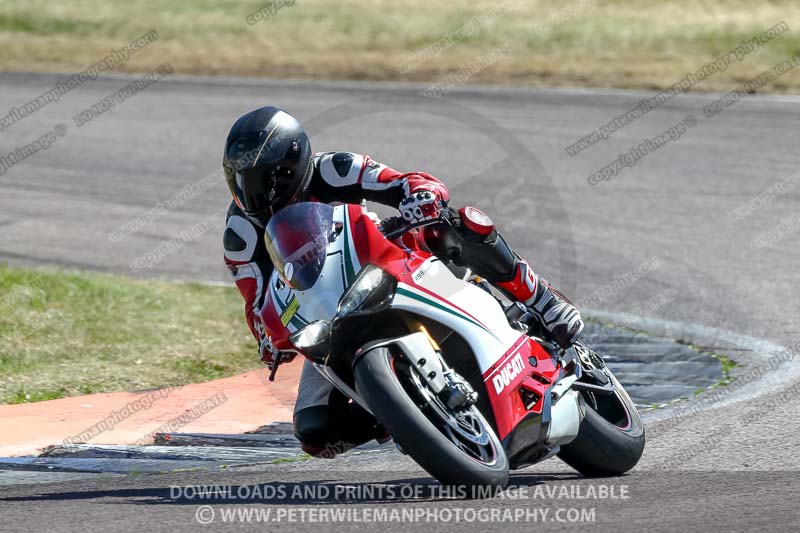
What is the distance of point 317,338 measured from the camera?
16.5 ft

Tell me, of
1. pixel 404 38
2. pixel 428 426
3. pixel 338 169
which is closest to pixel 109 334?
pixel 338 169

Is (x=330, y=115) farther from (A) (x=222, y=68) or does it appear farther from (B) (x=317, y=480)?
(B) (x=317, y=480)

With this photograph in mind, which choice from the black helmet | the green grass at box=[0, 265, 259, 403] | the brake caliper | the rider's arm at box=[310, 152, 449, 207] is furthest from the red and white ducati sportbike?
the green grass at box=[0, 265, 259, 403]

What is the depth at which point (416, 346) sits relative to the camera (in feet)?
16.5

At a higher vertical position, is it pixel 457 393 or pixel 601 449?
pixel 457 393

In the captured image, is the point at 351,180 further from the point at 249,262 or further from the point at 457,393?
the point at 457,393

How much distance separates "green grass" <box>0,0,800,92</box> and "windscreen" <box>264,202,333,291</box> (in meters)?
15.7

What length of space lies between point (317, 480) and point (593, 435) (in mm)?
1318

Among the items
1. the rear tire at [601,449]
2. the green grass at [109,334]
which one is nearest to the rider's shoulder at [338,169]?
the rear tire at [601,449]

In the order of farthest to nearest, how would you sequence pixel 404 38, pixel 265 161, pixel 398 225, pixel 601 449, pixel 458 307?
pixel 404 38, pixel 601 449, pixel 265 161, pixel 398 225, pixel 458 307

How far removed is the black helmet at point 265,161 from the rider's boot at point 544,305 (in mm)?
1075

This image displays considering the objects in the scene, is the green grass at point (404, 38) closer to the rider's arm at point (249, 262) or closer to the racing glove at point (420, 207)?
the rider's arm at point (249, 262)

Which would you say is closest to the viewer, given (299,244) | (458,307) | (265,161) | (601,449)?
(299,244)

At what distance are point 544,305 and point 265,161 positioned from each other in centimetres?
146
